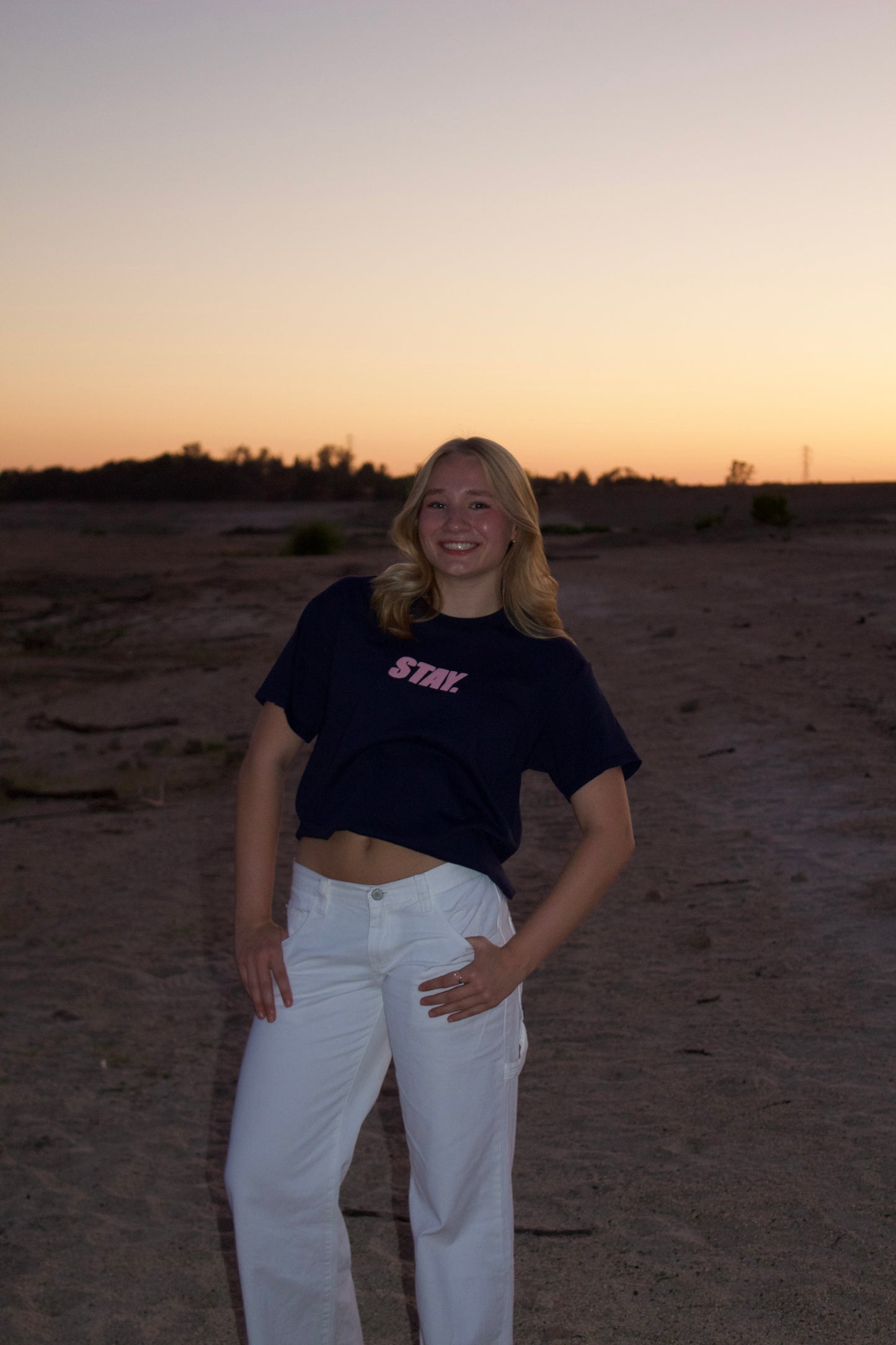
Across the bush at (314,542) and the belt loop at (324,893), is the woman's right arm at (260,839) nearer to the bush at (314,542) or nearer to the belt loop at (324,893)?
the belt loop at (324,893)

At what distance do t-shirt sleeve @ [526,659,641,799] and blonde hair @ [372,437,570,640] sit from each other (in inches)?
4.6

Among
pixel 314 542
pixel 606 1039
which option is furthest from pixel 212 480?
pixel 606 1039

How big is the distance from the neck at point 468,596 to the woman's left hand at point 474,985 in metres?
0.67

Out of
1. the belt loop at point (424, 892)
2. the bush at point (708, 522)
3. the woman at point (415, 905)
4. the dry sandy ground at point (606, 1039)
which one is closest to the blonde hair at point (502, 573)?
the woman at point (415, 905)

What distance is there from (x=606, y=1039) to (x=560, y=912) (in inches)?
99.4

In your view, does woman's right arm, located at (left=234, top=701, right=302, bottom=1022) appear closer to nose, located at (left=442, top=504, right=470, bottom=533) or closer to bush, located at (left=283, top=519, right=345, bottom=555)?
nose, located at (left=442, top=504, right=470, bottom=533)

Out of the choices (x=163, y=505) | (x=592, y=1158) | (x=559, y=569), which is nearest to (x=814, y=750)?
Answer: (x=592, y=1158)

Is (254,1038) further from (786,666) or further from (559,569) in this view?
(559,569)

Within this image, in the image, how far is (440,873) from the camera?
82.9 inches

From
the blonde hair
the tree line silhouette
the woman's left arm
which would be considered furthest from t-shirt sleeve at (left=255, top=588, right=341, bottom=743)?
the tree line silhouette

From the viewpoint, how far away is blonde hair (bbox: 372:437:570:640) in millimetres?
2291

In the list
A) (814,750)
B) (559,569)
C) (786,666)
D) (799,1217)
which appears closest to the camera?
(799,1217)

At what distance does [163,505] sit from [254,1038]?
4677 centimetres

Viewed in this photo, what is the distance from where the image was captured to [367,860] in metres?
2.13
